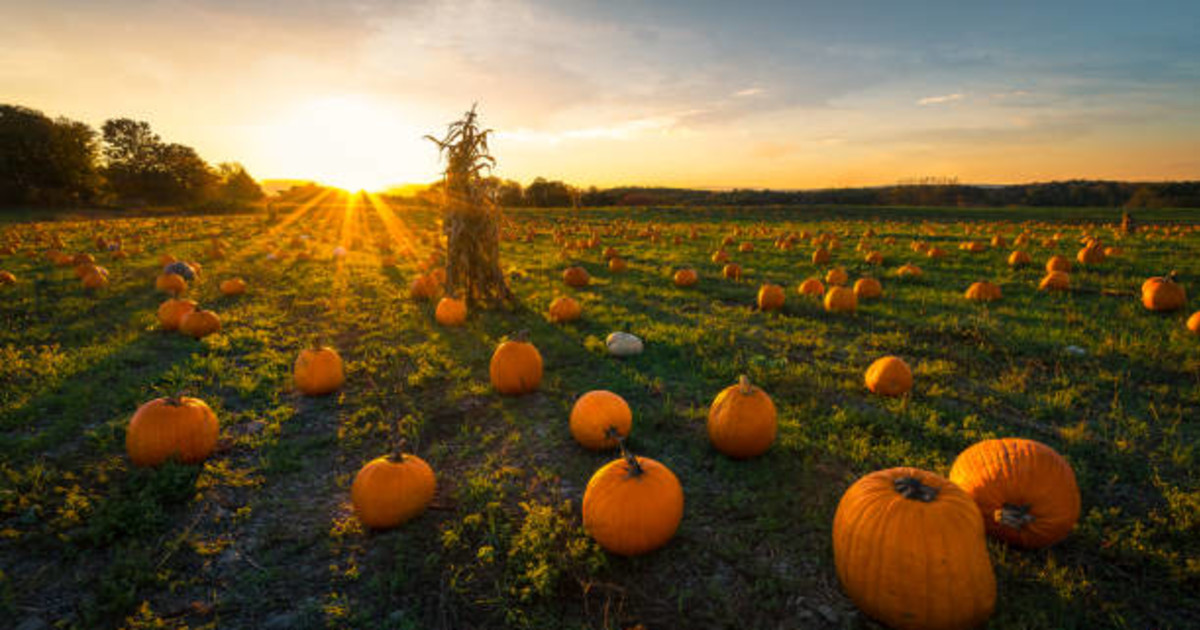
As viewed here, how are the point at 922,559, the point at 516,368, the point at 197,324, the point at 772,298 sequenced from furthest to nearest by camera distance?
the point at 772,298 → the point at 197,324 → the point at 516,368 → the point at 922,559

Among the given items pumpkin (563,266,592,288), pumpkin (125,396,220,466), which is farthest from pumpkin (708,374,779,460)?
pumpkin (563,266,592,288)

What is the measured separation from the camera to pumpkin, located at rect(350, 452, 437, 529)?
3691 millimetres

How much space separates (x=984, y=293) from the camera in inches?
370

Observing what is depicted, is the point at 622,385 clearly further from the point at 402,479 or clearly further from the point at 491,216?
the point at 491,216

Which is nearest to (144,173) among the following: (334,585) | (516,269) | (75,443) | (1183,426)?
(516,269)

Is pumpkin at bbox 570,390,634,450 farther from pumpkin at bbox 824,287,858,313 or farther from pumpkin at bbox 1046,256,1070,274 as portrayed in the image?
pumpkin at bbox 1046,256,1070,274

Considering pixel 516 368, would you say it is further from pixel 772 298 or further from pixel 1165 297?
pixel 1165 297

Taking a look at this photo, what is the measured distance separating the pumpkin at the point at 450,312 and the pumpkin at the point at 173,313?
4205mm

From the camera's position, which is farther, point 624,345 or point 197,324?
point 197,324

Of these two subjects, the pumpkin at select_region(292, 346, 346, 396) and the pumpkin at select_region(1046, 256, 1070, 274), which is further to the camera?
the pumpkin at select_region(1046, 256, 1070, 274)

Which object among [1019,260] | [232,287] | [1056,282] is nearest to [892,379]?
[1056,282]

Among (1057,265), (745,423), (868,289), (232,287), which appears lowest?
(745,423)

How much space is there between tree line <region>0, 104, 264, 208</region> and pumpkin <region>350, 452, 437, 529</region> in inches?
2388

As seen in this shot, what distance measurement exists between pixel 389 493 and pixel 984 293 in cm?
1081
